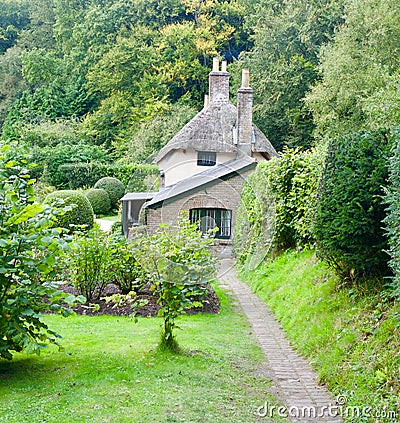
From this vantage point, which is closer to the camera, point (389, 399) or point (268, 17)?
point (389, 399)

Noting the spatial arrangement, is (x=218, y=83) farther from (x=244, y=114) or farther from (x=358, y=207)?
(x=358, y=207)

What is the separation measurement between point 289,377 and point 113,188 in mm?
21609

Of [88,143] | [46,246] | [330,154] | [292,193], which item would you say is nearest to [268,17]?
[88,143]

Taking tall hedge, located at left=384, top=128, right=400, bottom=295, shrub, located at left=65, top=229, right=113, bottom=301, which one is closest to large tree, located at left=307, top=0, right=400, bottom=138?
shrub, located at left=65, top=229, right=113, bottom=301

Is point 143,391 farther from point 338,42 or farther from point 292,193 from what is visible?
point 338,42

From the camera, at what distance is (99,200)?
24.9m

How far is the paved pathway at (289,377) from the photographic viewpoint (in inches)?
186

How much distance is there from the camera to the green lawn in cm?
424

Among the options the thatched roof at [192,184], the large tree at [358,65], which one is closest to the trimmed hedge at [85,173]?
the large tree at [358,65]

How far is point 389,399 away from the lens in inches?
171

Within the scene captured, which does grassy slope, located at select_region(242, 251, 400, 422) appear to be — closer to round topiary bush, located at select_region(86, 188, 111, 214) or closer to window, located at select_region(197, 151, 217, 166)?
window, located at select_region(197, 151, 217, 166)

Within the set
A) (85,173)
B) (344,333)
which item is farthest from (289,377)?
(85,173)

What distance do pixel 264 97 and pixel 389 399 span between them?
27017 mm

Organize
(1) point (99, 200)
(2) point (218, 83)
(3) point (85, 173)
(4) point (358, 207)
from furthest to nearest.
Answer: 1. (3) point (85, 173)
2. (1) point (99, 200)
3. (2) point (218, 83)
4. (4) point (358, 207)
